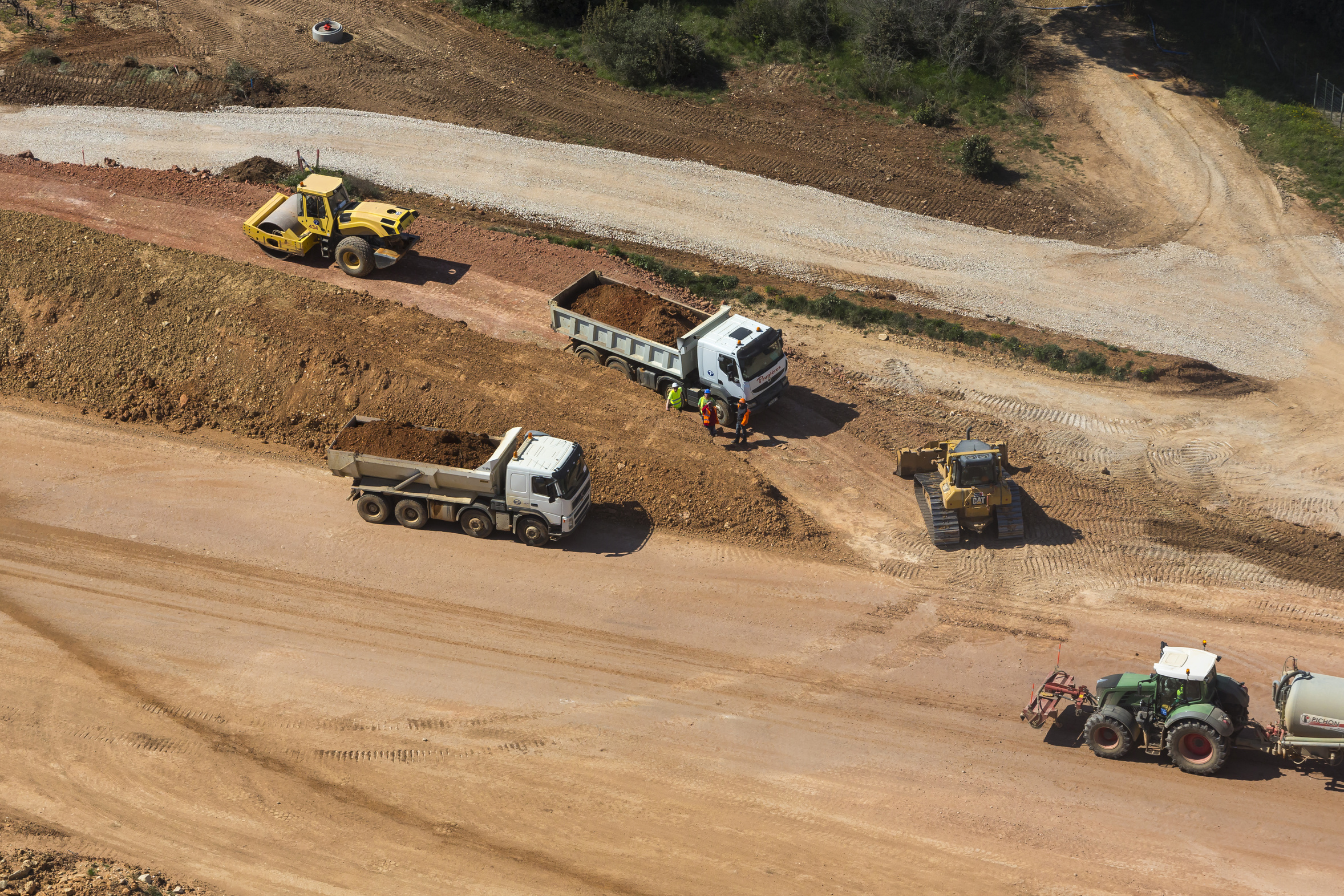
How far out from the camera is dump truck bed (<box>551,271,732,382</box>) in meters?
25.8

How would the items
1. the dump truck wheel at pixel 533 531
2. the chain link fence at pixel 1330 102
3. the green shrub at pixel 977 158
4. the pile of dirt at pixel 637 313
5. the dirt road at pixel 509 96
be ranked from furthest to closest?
1. the chain link fence at pixel 1330 102
2. the dirt road at pixel 509 96
3. the green shrub at pixel 977 158
4. the pile of dirt at pixel 637 313
5. the dump truck wheel at pixel 533 531

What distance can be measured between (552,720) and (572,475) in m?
5.46

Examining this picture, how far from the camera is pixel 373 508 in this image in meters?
23.3

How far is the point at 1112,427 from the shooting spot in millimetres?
27188

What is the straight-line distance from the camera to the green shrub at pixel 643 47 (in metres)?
40.4

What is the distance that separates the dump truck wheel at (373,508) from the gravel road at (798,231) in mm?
13992

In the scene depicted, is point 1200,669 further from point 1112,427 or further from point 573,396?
point 573,396

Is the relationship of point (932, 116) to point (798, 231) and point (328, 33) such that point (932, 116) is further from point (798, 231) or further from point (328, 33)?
point (328, 33)

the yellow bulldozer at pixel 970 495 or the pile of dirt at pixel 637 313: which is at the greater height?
the pile of dirt at pixel 637 313

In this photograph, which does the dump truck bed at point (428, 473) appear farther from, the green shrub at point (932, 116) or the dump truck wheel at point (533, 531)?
the green shrub at point (932, 116)

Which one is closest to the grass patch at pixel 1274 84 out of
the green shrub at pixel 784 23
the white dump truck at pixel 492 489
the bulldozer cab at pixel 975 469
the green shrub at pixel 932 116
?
the green shrub at pixel 932 116

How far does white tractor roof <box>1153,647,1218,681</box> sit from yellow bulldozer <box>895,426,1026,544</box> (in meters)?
5.24

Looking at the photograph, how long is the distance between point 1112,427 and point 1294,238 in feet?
43.8

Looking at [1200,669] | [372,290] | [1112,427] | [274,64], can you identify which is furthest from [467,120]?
[1200,669]
